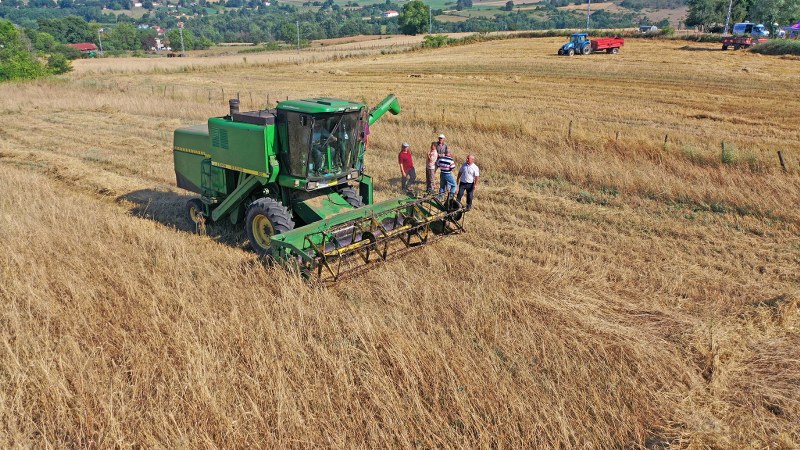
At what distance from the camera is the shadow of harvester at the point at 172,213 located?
31.8 feet

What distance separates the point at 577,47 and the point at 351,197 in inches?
1463

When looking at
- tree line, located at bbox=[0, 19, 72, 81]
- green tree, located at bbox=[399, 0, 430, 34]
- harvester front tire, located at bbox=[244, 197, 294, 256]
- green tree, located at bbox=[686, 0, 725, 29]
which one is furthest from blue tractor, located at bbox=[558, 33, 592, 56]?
green tree, located at bbox=[399, 0, 430, 34]

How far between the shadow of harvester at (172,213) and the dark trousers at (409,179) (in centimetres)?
384

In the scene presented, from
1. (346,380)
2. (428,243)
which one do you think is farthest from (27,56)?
(346,380)

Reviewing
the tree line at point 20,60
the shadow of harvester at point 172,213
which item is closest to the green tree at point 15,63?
the tree line at point 20,60

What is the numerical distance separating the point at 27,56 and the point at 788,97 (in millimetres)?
40616

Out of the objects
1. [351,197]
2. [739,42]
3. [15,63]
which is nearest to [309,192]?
[351,197]

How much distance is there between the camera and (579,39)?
1651 inches

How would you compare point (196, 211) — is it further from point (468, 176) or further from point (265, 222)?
point (468, 176)

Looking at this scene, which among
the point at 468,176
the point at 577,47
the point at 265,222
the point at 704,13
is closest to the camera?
the point at 265,222

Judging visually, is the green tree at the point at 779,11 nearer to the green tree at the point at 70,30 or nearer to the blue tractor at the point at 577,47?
the blue tractor at the point at 577,47

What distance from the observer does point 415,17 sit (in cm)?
8888

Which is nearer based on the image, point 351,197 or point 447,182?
point 351,197

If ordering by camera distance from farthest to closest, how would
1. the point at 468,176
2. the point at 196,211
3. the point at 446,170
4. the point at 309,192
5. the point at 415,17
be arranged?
the point at 415,17 < the point at 446,170 < the point at 468,176 < the point at 196,211 < the point at 309,192
